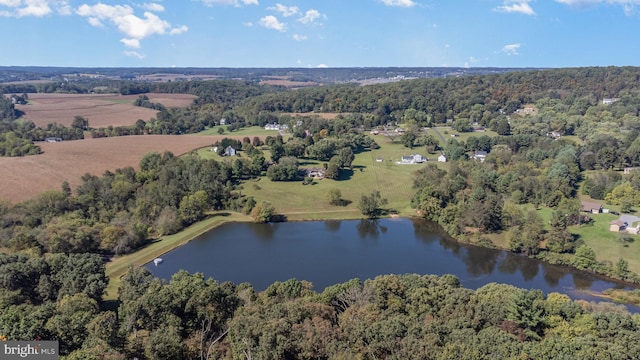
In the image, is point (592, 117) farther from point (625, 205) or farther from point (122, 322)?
point (122, 322)

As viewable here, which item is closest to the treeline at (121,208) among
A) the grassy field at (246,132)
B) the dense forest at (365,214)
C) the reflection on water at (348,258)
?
the dense forest at (365,214)

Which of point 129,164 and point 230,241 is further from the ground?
point 129,164

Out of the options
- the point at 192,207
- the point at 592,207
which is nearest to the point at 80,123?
the point at 192,207

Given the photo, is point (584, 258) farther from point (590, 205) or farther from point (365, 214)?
point (365, 214)

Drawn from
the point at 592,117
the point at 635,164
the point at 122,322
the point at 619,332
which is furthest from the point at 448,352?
the point at 592,117

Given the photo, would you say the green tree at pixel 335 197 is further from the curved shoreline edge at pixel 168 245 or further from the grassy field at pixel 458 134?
the grassy field at pixel 458 134
